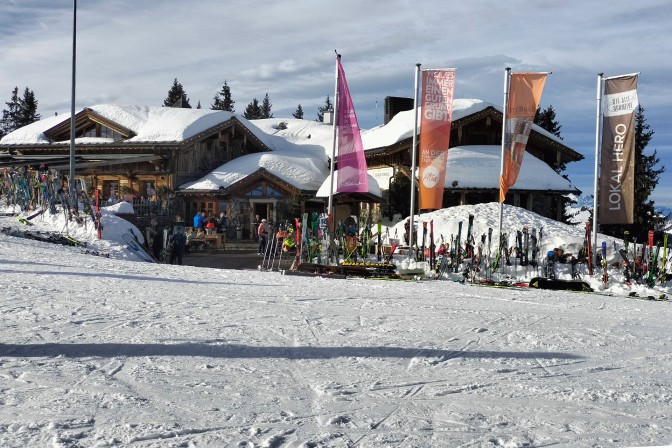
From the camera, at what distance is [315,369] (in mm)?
5688

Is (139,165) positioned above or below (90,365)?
above

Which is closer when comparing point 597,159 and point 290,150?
point 597,159

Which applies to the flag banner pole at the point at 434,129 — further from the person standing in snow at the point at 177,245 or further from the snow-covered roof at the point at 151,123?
the snow-covered roof at the point at 151,123

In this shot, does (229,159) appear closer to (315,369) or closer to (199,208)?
(199,208)

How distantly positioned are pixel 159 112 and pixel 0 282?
2775 centimetres

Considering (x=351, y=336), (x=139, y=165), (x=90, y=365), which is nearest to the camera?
(x=90, y=365)

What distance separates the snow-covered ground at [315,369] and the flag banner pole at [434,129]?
6701 mm

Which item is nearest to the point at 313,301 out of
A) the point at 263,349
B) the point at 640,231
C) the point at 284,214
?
the point at 263,349

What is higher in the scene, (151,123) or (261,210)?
(151,123)

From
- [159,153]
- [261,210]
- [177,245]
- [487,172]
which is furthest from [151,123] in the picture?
[177,245]

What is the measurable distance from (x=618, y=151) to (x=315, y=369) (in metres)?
11.6

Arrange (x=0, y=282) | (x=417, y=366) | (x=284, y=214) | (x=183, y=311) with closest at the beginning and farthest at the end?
(x=417, y=366), (x=183, y=311), (x=0, y=282), (x=284, y=214)

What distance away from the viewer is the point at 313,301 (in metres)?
9.64

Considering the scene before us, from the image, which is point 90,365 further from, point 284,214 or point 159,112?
point 159,112
